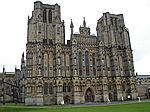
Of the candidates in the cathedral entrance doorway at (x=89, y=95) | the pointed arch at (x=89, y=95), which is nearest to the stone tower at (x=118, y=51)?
the pointed arch at (x=89, y=95)

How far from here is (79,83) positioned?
232ft

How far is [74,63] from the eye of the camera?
70.2 metres

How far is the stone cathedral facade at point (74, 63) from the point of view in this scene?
6688cm

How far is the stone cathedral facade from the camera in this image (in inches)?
2633

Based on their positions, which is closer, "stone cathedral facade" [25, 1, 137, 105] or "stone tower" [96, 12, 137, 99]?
"stone cathedral facade" [25, 1, 137, 105]

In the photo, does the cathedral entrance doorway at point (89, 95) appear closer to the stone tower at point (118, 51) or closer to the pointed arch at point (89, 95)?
the pointed arch at point (89, 95)

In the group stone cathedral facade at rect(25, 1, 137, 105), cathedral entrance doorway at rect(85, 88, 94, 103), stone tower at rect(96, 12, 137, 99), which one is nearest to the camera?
stone cathedral facade at rect(25, 1, 137, 105)

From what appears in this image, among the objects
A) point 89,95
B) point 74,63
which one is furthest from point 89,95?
point 74,63

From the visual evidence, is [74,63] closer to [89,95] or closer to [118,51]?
[89,95]

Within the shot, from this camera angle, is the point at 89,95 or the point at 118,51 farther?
the point at 118,51

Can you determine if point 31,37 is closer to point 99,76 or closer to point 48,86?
point 48,86

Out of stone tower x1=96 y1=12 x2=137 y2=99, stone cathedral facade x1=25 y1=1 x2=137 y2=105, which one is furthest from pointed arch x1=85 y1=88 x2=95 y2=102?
stone tower x1=96 y1=12 x2=137 y2=99

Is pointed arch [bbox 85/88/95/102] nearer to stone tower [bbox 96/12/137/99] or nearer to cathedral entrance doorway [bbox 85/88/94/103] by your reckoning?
cathedral entrance doorway [bbox 85/88/94/103]

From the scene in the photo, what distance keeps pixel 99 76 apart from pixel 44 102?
22.4m
